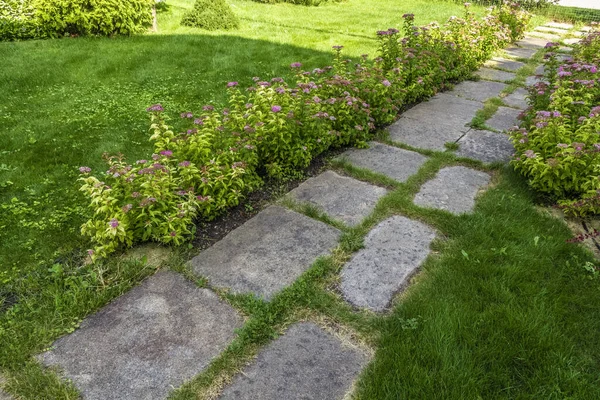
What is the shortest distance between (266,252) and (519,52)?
7636 millimetres

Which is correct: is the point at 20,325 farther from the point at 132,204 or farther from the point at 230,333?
the point at 230,333

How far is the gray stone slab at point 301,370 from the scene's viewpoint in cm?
197

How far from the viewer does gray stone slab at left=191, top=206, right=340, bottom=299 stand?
2.63 meters

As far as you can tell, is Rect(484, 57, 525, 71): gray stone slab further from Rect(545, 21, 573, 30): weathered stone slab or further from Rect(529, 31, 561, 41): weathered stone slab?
Rect(545, 21, 573, 30): weathered stone slab

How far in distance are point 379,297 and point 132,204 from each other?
1.73 m

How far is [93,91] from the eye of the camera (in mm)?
5656

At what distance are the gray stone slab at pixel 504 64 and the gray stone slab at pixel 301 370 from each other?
663 cm

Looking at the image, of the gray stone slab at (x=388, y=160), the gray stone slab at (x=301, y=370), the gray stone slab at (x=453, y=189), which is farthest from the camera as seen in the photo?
the gray stone slab at (x=388, y=160)

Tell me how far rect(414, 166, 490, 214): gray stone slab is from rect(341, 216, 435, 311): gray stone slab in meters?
0.37

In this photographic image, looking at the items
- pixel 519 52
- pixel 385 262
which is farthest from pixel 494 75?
pixel 385 262

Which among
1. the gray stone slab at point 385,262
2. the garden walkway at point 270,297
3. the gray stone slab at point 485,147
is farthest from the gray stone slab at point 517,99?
the gray stone slab at point 385,262

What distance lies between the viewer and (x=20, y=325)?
229 centimetres

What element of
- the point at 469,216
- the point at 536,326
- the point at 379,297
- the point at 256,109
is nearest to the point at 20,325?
the point at 379,297

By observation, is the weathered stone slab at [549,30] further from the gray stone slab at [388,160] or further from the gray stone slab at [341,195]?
the gray stone slab at [341,195]
